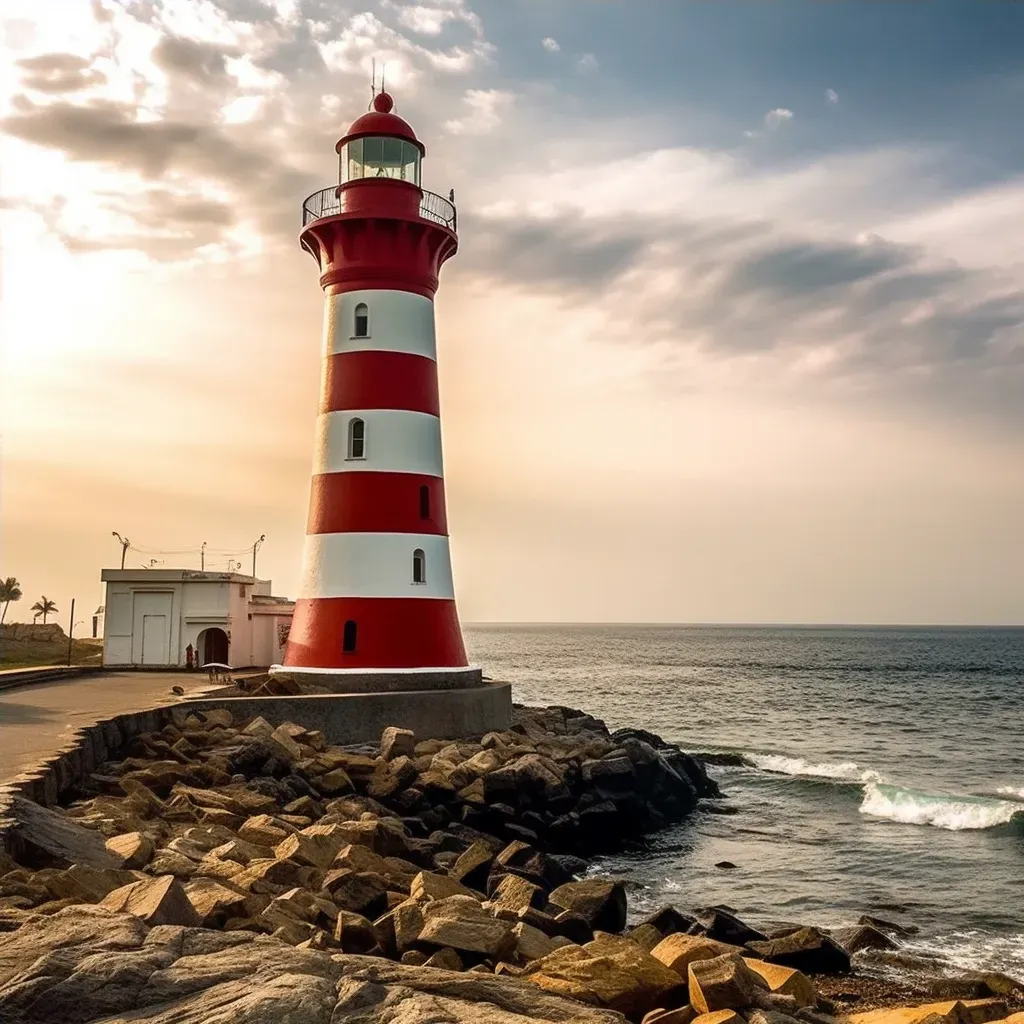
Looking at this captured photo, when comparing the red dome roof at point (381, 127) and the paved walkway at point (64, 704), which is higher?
the red dome roof at point (381, 127)

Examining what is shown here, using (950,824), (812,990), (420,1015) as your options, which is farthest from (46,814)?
(950,824)

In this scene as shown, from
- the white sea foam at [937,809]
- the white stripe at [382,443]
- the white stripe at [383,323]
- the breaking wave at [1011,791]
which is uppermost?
the white stripe at [383,323]

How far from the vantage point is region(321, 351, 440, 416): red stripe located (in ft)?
60.9

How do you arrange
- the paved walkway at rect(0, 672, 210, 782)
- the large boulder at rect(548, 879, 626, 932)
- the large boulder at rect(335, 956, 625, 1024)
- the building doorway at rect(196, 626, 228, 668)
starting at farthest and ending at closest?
1. the building doorway at rect(196, 626, 228, 668)
2. the paved walkway at rect(0, 672, 210, 782)
3. the large boulder at rect(548, 879, 626, 932)
4. the large boulder at rect(335, 956, 625, 1024)

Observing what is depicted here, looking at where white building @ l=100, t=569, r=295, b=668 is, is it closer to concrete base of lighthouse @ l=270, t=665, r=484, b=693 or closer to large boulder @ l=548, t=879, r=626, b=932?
concrete base of lighthouse @ l=270, t=665, r=484, b=693

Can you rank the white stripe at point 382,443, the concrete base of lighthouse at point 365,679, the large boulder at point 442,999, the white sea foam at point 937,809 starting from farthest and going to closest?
the white sea foam at point 937,809
the white stripe at point 382,443
the concrete base of lighthouse at point 365,679
the large boulder at point 442,999

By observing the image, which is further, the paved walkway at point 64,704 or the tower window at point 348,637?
the tower window at point 348,637

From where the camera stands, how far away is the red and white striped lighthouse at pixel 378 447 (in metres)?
18.3

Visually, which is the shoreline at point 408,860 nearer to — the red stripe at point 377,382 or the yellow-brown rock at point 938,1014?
the yellow-brown rock at point 938,1014

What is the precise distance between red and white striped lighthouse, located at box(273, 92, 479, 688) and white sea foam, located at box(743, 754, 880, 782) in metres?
10.3

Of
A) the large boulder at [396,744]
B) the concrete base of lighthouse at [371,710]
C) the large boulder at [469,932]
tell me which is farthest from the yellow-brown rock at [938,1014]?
the concrete base of lighthouse at [371,710]

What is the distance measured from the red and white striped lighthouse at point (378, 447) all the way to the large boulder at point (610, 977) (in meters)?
11.5

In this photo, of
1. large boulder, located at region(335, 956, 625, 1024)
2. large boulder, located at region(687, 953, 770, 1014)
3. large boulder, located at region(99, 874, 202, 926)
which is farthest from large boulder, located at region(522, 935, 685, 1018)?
large boulder, located at region(99, 874, 202, 926)

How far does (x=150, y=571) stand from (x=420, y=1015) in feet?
67.1
